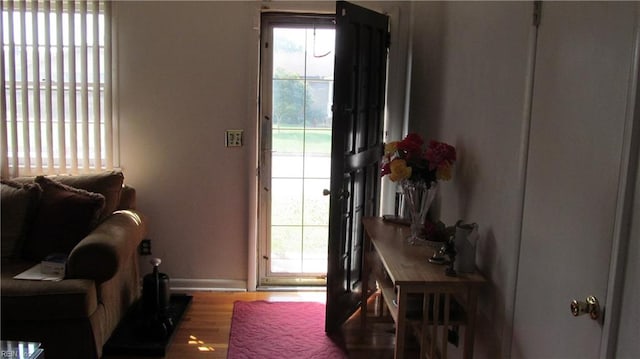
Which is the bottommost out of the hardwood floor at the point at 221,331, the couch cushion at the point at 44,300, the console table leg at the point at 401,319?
the hardwood floor at the point at 221,331

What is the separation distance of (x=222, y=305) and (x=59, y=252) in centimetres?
115

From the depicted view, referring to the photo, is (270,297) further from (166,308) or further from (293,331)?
(166,308)

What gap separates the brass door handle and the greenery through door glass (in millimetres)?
2571

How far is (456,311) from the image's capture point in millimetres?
2350

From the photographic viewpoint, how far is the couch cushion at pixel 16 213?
10.1 feet

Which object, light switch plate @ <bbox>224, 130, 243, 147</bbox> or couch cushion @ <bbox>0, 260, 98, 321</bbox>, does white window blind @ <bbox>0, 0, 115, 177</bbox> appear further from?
couch cushion @ <bbox>0, 260, 98, 321</bbox>

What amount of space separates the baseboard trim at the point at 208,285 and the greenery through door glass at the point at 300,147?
0.31m

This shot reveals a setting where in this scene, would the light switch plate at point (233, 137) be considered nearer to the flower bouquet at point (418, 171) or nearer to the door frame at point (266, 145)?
the door frame at point (266, 145)

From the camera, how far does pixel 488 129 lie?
232 cm

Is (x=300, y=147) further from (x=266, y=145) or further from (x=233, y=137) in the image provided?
(x=233, y=137)

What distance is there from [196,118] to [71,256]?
4.55ft

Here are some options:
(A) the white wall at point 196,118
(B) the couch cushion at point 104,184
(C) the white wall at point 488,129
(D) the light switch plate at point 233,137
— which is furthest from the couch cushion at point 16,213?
(C) the white wall at point 488,129

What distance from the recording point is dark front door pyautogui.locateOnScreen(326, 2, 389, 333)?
2.99m

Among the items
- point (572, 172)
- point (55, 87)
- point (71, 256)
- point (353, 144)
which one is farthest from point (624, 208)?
point (55, 87)
